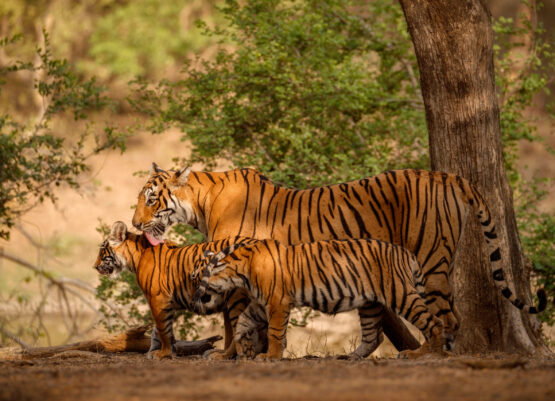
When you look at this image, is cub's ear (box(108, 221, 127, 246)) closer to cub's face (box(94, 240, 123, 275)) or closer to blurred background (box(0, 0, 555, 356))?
cub's face (box(94, 240, 123, 275))

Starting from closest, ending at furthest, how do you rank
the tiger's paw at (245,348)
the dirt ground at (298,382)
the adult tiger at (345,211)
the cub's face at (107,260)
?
the dirt ground at (298,382), the tiger's paw at (245,348), the adult tiger at (345,211), the cub's face at (107,260)

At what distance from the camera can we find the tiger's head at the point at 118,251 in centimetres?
679

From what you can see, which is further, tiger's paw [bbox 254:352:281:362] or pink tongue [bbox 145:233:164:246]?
pink tongue [bbox 145:233:164:246]

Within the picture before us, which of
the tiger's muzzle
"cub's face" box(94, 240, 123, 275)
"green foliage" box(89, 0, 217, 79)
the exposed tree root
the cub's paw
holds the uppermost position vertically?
"green foliage" box(89, 0, 217, 79)

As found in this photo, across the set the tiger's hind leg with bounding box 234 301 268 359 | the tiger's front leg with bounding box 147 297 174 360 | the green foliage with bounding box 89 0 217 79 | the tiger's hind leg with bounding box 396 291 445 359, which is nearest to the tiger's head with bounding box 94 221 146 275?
the tiger's front leg with bounding box 147 297 174 360

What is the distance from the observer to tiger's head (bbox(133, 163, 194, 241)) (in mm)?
6812

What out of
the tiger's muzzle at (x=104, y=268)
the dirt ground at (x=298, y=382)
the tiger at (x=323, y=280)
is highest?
the tiger's muzzle at (x=104, y=268)

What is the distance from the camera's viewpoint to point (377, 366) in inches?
195

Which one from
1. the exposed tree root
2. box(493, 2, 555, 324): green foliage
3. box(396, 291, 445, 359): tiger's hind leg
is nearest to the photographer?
box(396, 291, 445, 359): tiger's hind leg

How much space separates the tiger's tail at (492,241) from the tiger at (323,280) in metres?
0.72

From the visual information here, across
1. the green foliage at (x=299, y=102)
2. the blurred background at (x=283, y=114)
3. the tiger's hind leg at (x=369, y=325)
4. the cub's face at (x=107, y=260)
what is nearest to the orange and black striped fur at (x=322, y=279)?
the tiger's hind leg at (x=369, y=325)

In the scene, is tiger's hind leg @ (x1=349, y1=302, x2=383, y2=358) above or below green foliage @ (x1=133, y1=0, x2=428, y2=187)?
below

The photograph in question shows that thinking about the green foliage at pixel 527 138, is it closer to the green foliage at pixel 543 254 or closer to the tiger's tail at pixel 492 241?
the green foliage at pixel 543 254

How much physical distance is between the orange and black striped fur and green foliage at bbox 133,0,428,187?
126 inches
